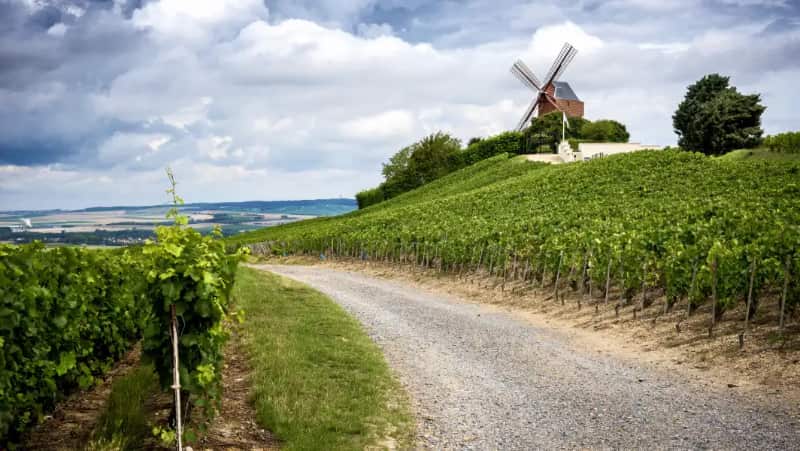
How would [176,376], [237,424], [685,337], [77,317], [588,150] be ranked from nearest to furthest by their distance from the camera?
[176,376], [237,424], [77,317], [685,337], [588,150]

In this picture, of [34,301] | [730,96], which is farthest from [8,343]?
[730,96]

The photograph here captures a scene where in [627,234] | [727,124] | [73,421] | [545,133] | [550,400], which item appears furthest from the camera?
[545,133]

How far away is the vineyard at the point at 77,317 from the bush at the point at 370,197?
78.3 metres

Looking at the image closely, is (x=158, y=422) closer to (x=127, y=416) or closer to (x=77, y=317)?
(x=127, y=416)

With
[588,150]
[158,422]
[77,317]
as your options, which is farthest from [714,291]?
[588,150]

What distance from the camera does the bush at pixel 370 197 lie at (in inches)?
3403

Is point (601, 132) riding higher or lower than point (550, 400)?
higher

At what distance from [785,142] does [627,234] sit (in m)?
34.1

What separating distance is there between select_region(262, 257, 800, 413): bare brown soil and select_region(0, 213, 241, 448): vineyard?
765 cm

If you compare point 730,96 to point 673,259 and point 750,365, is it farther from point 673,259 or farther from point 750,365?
point 750,365

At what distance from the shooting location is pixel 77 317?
7.96 metres

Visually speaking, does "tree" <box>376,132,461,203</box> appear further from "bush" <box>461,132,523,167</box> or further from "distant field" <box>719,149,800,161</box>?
"distant field" <box>719,149,800,161</box>

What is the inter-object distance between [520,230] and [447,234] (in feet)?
15.9

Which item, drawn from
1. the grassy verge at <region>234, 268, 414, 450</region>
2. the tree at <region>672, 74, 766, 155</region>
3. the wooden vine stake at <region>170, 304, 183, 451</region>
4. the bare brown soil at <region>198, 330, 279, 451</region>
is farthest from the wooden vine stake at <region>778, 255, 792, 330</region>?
the tree at <region>672, 74, 766, 155</region>
